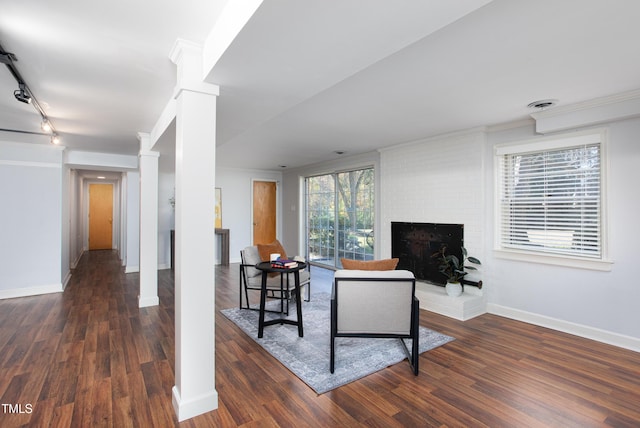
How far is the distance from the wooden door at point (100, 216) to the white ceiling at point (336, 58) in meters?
6.91

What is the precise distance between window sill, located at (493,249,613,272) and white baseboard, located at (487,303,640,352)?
2.04 ft

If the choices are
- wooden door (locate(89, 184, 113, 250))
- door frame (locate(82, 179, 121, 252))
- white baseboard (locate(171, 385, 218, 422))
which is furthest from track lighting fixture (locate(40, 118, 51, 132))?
wooden door (locate(89, 184, 113, 250))

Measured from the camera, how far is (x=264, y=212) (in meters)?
8.45

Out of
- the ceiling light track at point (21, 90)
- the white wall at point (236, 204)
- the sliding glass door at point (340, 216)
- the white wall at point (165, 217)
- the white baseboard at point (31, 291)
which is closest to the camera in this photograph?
the ceiling light track at point (21, 90)

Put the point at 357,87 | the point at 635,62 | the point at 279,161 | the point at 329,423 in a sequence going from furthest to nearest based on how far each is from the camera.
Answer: the point at 279,161 → the point at 357,87 → the point at 635,62 → the point at 329,423

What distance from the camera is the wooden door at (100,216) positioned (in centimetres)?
987

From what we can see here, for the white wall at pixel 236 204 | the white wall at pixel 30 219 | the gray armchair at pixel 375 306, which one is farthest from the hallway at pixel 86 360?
the white wall at pixel 236 204

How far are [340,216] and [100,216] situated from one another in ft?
26.0

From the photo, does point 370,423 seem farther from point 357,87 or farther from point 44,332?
point 44,332

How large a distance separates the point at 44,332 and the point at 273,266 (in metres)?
2.52

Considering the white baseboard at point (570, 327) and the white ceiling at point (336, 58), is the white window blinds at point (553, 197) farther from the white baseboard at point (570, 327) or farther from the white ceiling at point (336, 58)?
the white baseboard at point (570, 327)

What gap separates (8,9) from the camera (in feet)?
5.41

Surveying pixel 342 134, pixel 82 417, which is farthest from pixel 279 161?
pixel 82 417

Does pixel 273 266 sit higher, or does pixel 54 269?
pixel 273 266
